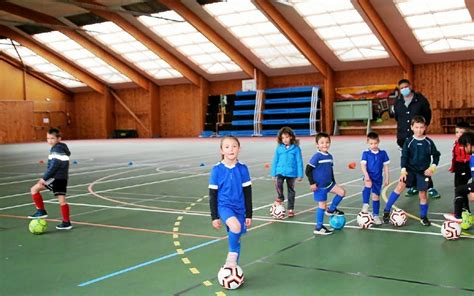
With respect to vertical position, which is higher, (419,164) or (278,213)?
(419,164)

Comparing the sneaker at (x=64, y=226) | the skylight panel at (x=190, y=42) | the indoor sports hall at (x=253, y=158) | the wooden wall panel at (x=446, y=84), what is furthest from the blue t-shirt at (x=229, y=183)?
the wooden wall panel at (x=446, y=84)

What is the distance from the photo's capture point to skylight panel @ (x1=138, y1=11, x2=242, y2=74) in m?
39.2

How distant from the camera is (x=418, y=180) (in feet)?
25.7

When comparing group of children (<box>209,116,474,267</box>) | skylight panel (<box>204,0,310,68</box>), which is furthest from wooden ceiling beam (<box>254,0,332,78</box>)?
group of children (<box>209,116,474,267</box>)

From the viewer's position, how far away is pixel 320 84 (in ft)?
142

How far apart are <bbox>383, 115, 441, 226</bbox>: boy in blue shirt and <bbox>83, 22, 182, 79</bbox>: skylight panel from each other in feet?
118

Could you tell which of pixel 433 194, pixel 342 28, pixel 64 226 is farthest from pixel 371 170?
pixel 342 28

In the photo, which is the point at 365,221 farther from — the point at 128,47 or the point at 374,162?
the point at 128,47

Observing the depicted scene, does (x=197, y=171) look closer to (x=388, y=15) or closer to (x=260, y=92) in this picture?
(x=388, y=15)

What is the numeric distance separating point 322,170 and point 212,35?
32.9 meters

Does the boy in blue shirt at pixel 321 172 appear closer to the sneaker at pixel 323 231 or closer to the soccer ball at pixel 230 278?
the sneaker at pixel 323 231

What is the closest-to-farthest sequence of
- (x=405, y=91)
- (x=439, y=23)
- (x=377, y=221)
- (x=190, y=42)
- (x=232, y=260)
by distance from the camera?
(x=232, y=260), (x=377, y=221), (x=405, y=91), (x=439, y=23), (x=190, y=42)

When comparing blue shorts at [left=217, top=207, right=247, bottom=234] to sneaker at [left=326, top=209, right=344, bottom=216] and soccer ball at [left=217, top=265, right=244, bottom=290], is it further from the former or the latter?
sneaker at [left=326, top=209, right=344, bottom=216]

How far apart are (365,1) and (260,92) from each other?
1483 centimetres
